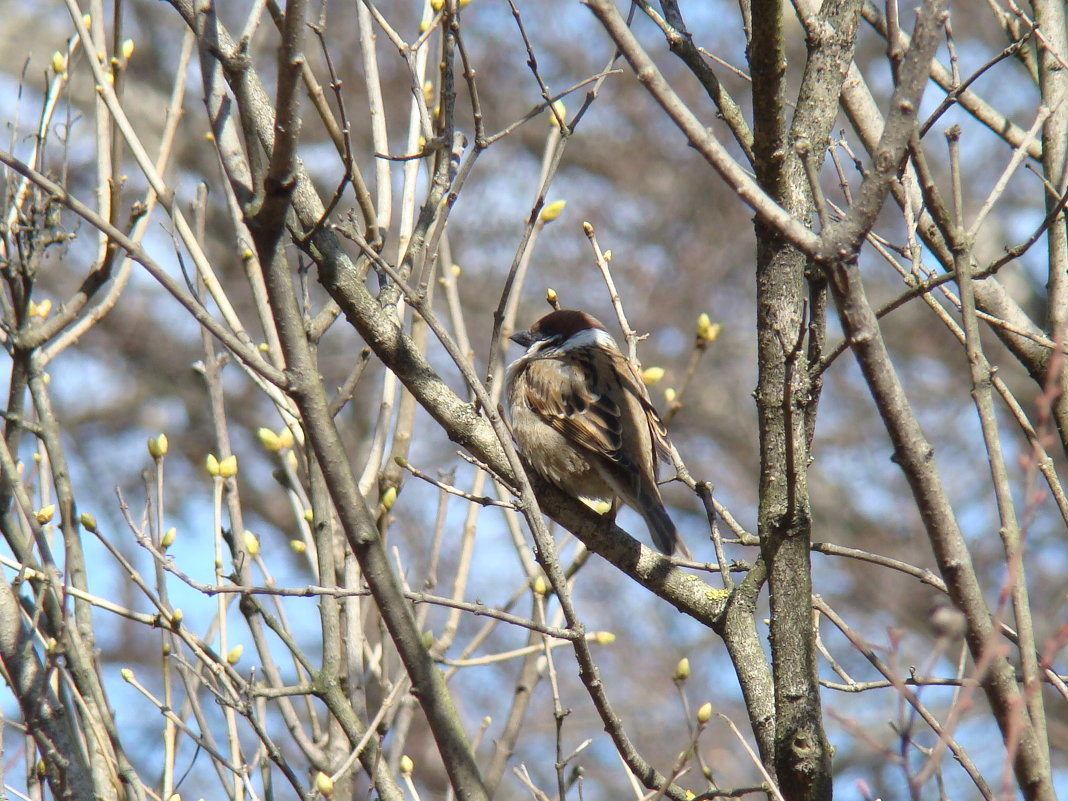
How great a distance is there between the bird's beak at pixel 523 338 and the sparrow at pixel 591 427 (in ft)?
0.88

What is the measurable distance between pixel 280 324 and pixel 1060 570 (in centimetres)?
1128

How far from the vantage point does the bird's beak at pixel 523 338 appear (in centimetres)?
489

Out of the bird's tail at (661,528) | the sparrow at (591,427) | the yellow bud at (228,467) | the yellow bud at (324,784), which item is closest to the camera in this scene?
the yellow bud at (324,784)

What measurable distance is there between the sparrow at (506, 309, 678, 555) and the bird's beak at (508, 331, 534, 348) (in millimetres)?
269

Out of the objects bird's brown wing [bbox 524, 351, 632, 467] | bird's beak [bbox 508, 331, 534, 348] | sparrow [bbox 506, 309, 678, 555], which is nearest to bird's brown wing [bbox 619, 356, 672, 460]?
sparrow [bbox 506, 309, 678, 555]

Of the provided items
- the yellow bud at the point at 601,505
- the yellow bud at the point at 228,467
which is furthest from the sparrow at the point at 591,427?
the yellow bud at the point at 228,467

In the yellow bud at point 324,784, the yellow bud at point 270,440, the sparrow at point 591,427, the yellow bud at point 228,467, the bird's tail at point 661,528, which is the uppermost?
the sparrow at point 591,427

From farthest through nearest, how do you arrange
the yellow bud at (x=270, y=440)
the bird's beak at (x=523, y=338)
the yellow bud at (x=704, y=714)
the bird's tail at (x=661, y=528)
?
1. the bird's beak at (x=523, y=338)
2. the bird's tail at (x=661, y=528)
3. the yellow bud at (x=270, y=440)
4. the yellow bud at (x=704, y=714)

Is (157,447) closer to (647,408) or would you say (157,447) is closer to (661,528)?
(661,528)

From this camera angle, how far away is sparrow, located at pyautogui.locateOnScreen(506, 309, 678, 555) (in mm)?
3939

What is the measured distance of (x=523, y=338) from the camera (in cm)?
493

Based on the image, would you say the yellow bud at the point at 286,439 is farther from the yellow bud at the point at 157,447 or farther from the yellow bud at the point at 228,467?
the yellow bud at the point at 157,447

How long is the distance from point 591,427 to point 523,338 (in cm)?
100

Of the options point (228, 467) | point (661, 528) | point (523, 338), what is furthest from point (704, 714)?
point (523, 338)
